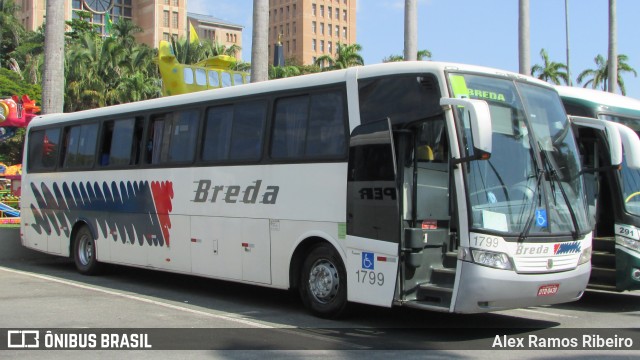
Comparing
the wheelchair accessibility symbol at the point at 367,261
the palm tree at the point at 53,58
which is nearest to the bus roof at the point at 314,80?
the wheelchair accessibility symbol at the point at 367,261

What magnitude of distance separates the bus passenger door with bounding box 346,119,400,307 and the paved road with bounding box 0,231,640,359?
61 cm

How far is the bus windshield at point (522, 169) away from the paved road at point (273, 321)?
4.70 feet

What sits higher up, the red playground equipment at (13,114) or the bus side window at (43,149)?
the red playground equipment at (13,114)

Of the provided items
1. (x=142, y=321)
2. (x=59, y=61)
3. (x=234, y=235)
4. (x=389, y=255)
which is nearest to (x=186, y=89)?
(x=59, y=61)

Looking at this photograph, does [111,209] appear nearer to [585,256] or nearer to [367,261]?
[367,261]

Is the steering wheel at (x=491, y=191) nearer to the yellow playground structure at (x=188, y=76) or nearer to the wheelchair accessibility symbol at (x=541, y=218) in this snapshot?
the wheelchair accessibility symbol at (x=541, y=218)

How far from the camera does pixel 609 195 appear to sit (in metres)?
11.2

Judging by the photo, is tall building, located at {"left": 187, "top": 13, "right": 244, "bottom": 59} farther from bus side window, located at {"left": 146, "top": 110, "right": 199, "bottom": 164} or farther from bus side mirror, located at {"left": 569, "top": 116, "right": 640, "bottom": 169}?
bus side mirror, located at {"left": 569, "top": 116, "right": 640, "bottom": 169}

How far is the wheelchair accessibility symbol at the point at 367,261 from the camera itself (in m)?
8.80

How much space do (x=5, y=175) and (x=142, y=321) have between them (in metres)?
31.0

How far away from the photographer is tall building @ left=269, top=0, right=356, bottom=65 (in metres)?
152

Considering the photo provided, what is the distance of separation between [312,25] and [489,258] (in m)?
149

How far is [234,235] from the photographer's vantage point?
1116 centimetres

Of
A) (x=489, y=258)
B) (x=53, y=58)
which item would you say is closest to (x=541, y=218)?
(x=489, y=258)
